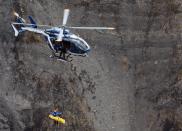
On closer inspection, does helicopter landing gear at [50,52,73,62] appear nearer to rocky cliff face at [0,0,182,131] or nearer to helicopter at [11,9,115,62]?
helicopter at [11,9,115,62]

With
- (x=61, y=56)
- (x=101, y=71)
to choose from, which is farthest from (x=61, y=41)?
(x=101, y=71)

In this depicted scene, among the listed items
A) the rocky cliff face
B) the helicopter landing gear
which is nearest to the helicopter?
the helicopter landing gear

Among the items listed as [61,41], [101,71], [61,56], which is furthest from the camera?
[101,71]

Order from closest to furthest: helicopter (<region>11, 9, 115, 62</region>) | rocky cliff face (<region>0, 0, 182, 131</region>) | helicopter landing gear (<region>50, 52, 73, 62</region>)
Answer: helicopter (<region>11, 9, 115, 62</region>) → helicopter landing gear (<region>50, 52, 73, 62</region>) → rocky cliff face (<region>0, 0, 182, 131</region>)

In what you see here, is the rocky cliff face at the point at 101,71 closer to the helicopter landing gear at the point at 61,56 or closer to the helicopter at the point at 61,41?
the helicopter at the point at 61,41

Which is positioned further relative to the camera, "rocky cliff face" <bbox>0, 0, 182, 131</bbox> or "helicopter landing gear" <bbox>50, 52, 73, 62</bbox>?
"rocky cliff face" <bbox>0, 0, 182, 131</bbox>

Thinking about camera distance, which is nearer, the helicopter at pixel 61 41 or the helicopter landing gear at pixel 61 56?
the helicopter at pixel 61 41

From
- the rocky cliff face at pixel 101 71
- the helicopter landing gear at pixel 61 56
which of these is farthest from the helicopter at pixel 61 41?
the rocky cliff face at pixel 101 71

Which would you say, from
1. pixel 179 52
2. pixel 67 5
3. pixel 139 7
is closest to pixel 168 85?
pixel 179 52

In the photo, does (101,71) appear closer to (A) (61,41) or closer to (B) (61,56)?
(B) (61,56)
